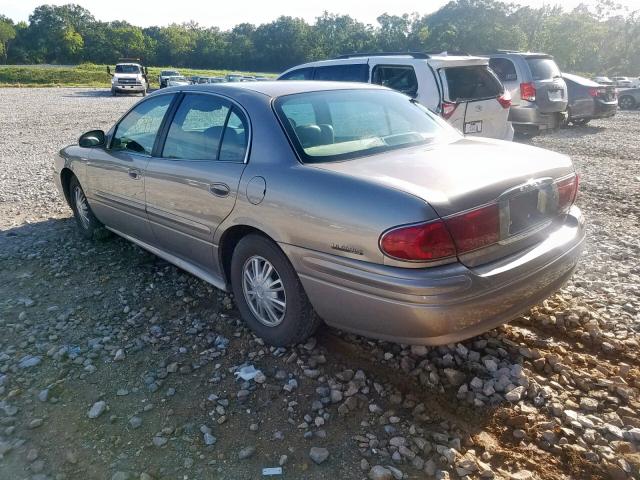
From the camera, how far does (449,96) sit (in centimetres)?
704

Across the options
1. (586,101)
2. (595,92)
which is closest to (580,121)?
(586,101)

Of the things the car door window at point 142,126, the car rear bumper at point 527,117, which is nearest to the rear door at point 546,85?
the car rear bumper at point 527,117

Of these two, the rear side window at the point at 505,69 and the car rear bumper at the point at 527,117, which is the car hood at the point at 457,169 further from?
the rear side window at the point at 505,69

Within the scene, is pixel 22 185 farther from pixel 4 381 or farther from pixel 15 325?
pixel 4 381

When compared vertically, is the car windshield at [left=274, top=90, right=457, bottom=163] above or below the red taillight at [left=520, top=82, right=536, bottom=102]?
above

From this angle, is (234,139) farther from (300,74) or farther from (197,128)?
(300,74)

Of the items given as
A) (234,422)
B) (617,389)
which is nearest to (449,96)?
(617,389)

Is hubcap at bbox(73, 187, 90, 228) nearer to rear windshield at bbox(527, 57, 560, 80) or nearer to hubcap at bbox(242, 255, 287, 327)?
hubcap at bbox(242, 255, 287, 327)

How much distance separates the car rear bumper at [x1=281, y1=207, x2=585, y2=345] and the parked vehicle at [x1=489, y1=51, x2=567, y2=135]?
28.4 feet

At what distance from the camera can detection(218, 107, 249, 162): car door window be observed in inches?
132

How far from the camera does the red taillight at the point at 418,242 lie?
8.12 feet

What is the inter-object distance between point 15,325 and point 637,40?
216 ft

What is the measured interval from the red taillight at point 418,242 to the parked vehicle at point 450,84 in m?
4.86

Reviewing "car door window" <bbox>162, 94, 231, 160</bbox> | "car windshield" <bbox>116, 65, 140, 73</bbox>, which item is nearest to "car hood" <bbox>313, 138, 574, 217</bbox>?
"car door window" <bbox>162, 94, 231, 160</bbox>
